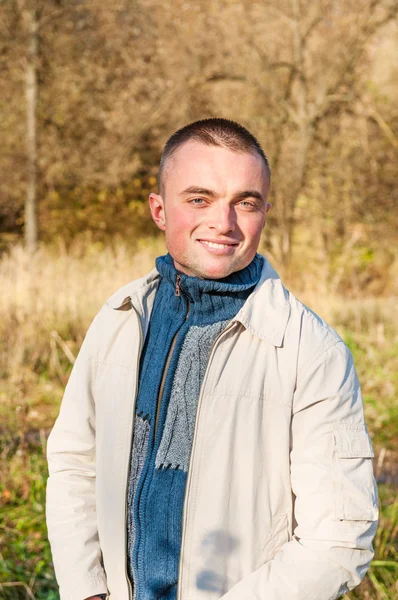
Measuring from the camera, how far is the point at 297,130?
13.5 meters

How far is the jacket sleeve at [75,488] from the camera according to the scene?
1738mm

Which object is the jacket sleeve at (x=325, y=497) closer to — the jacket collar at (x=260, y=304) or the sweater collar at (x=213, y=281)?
the jacket collar at (x=260, y=304)

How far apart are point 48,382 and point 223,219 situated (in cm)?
516

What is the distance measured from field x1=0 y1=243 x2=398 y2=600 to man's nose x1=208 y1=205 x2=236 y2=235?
1.93 meters

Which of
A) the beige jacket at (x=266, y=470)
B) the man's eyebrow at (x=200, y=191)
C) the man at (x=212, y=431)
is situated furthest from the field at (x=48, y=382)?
the man's eyebrow at (x=200, y=191)

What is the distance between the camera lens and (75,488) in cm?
179

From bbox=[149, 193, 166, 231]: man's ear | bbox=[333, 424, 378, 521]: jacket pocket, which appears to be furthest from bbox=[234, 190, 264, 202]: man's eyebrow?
bbox=[333, 424, 378, 521]: jacket pocket

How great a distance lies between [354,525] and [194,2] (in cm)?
1353

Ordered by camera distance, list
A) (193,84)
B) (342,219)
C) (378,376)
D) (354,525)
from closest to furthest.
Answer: (354,525)
(378,376)
(193,84)
(342,219)

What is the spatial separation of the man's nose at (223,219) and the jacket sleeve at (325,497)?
1.13 feet

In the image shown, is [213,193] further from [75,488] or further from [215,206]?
[75,488]

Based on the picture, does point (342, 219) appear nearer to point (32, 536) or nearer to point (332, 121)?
point (332, 121)

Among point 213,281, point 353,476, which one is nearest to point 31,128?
point 213,281

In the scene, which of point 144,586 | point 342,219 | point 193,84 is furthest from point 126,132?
point 144,586
